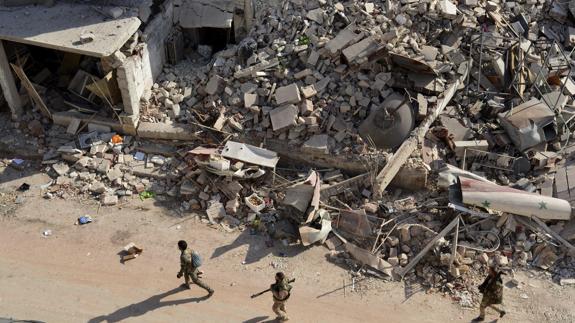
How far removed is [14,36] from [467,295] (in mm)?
9732

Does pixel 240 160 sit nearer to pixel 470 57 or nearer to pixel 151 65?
pixel 151 65

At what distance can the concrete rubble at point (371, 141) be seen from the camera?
10.1 meters

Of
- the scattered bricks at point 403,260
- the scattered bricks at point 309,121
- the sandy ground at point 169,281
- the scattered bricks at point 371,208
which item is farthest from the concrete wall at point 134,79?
the scattered bricks at point 403,260

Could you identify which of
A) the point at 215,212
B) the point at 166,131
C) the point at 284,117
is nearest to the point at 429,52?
the point at 284,117

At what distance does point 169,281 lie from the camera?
964 centimetres

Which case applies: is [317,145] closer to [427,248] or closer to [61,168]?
[427,248]

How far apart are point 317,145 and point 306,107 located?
0.78m

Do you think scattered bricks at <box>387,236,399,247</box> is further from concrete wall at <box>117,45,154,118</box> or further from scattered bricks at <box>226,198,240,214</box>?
concrete wall at <box>117,45,154,118</box>

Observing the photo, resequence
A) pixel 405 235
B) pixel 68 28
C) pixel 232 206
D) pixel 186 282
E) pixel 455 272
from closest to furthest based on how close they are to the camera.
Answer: pixel 186 282
pixel 455 272
pixel 405 235
pixel 232 206
pixel 68 28

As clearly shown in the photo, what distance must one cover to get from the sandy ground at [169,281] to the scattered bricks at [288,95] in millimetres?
2718

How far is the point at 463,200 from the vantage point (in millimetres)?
10016

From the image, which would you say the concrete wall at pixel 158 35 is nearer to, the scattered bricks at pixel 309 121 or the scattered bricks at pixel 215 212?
the scattered bricks at pixel 215 212

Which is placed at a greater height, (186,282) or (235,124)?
(235,124)

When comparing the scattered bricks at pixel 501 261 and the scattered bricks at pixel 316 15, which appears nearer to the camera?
the scattered bricks at pixel 501 261
